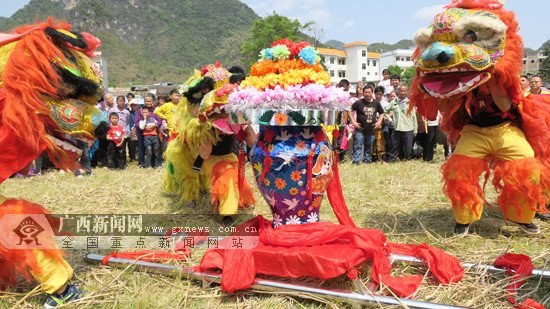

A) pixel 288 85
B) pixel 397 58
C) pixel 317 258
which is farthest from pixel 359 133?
pixel 397 58

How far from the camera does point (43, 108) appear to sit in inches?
86.3

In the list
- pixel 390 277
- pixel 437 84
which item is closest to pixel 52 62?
pixel 390 277

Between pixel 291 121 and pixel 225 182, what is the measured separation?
147 centimetres

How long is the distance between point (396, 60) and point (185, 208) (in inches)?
2655

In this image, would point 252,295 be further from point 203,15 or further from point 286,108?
point 203,15

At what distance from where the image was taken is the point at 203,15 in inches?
4011

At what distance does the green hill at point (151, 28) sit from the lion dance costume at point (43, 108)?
54.4 m

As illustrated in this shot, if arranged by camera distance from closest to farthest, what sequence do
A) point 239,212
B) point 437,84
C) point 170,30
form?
point 437,84 < point 239,212 < point 170,30

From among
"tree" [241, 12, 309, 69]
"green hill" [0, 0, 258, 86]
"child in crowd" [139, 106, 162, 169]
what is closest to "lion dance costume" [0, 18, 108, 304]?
"child in crowd" [139, 106, 162, 169]

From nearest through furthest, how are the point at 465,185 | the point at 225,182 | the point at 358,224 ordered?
the point at 465,185
the point at 225,182
the point at 358,224

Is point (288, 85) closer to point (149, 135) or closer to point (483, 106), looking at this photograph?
point (483, 106)

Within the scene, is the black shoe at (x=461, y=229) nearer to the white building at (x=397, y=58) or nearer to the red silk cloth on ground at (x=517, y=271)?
the red silk cloth on ground at (x=517, y=271)

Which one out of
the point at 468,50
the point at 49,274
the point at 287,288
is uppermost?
the point at 468,50

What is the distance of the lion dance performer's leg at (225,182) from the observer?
12.4ft
